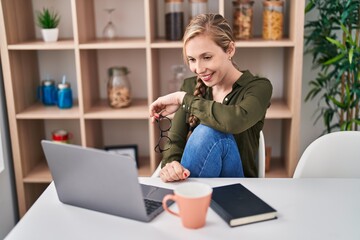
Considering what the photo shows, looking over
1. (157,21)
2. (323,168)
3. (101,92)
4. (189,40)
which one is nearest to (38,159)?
(101,92)

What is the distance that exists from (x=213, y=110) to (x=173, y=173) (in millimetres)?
300

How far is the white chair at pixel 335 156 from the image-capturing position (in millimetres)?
1541

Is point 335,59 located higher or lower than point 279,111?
higher

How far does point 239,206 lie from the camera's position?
1132mm

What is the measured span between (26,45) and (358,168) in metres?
1.74

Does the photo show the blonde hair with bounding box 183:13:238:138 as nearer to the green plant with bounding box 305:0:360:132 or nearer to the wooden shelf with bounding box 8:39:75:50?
the green plant with bounding box 305:0:360:132

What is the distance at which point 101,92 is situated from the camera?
2.84 m

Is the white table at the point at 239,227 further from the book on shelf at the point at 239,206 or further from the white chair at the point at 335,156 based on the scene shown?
the white chair at the point at 335,156

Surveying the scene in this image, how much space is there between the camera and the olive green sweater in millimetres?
1505

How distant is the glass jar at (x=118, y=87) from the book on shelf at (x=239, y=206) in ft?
4.76

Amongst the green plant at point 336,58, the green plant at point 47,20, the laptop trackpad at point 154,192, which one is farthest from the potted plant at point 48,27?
the laptop trackpad at point 154,192

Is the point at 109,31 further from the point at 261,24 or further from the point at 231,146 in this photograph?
the point at 231,146

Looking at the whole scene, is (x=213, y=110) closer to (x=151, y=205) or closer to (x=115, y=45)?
(x=151, y=205)

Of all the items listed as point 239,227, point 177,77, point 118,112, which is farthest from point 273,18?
point 239,227
